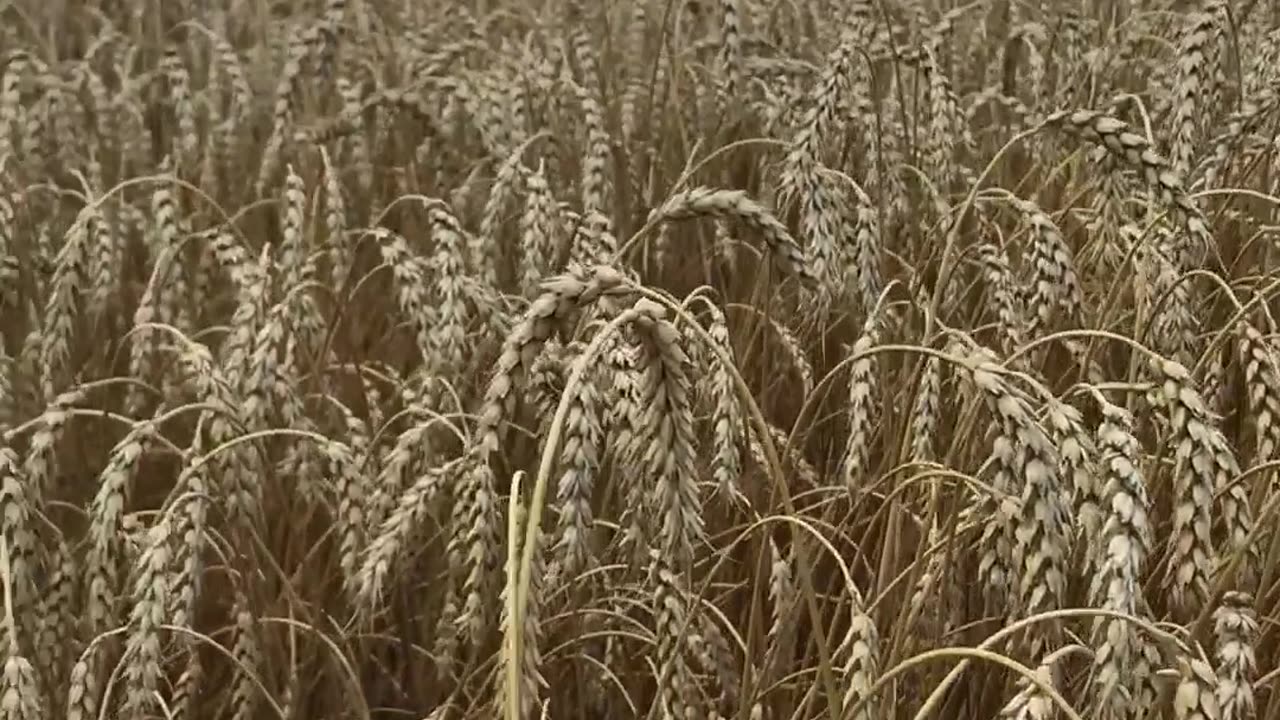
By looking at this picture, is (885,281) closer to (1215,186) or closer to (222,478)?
(1215,186)

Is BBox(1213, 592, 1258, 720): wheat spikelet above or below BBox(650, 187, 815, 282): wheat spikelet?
below

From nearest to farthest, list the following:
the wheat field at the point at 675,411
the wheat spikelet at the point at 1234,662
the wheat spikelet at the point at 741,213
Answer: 1. the wheat spikelet at the point at 1234,662
2. the wheat field at the point at 675,411
3. the wheat spikelet at the point at 741,213

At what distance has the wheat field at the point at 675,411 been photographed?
114 cm

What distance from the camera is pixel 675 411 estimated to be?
103 centimetres

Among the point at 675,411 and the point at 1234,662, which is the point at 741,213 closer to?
the point at 675,411

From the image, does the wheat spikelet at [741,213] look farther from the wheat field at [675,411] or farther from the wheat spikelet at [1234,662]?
the wheat spikelet at [1234,662]

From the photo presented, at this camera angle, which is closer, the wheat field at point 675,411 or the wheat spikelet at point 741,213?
the wheat field at point 675,411

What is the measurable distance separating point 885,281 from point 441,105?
5.25ft

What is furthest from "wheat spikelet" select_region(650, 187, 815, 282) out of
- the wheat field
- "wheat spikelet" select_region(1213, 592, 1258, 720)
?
"wheat spikelet" select_region(1213, 592, 1258, 720)

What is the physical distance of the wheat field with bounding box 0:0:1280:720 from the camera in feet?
3.75

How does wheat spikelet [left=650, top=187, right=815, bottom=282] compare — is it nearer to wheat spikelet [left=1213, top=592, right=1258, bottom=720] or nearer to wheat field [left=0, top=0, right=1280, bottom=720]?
wheat field [left=0, top=0, right=1280, bottom=720]

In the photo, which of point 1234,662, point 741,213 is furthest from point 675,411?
point 1234,662

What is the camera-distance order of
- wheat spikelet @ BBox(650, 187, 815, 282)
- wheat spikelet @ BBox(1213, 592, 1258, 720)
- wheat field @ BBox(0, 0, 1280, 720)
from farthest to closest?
wheat spikelet @ BBox(650, 187, 815, 282)
wheat field @ BBox(0, 0, 1280, 720)
wheat spikelet @ BBox(1213, 592, 1258, 720)

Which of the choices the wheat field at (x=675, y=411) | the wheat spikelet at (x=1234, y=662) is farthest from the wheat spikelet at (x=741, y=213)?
the wheat spikelet at (x=1234, y=662)
